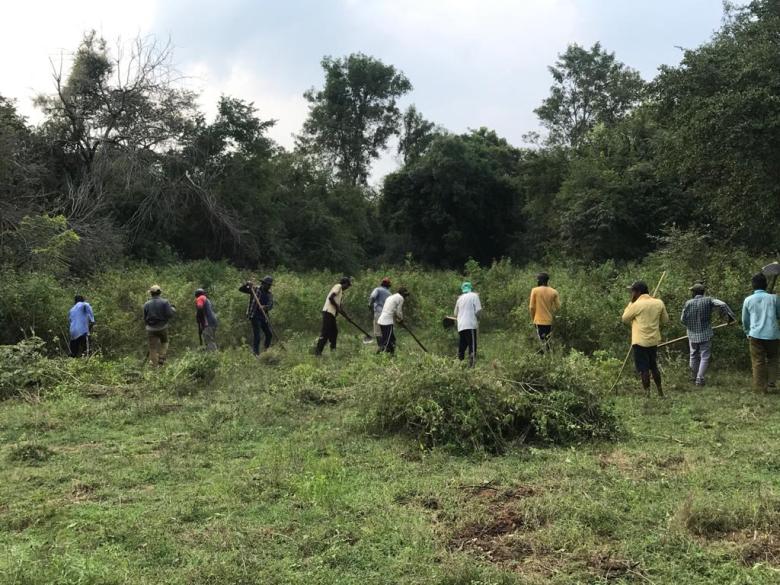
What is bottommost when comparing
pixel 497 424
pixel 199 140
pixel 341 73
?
pixel 497 424

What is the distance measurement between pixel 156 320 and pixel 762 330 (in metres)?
9.37

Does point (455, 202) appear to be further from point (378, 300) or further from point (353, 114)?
point (378, 300)

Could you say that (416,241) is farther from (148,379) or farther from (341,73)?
(148,379)

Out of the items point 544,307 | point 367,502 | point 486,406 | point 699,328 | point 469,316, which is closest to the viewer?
point 367,502

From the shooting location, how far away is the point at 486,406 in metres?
6.08

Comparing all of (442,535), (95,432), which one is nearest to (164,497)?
(442,535)

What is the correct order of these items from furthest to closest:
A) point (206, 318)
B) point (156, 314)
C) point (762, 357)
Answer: point (206, 318) → point (156, 314) → point (762, 357)

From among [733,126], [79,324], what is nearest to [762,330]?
[733,126]

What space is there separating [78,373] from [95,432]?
3.18 m

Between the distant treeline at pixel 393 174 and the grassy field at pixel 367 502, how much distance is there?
8.81 metres

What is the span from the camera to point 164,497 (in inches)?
190

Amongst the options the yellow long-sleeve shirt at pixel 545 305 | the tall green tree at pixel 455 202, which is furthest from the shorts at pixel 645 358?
the tall green tree at pixel 455 202

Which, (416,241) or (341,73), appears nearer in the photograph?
(416,241)

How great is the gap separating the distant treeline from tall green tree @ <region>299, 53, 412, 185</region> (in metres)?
0.13
